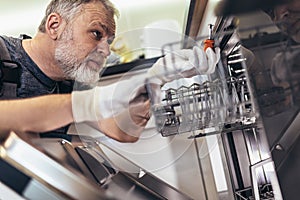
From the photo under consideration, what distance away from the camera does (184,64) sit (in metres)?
0.98

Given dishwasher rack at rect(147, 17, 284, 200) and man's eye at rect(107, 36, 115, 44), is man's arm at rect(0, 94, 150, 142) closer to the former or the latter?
dishwasher rack at rect(147, 17, 284, 200)

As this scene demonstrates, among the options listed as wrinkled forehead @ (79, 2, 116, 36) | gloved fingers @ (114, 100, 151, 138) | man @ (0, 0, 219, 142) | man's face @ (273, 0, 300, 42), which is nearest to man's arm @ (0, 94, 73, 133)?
man @ (0, 0, 219, 142)

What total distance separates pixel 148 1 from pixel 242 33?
1.19 m

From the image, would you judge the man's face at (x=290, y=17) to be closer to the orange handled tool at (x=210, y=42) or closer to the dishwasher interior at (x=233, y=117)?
the dishwasher interior at (x=233, y=117)

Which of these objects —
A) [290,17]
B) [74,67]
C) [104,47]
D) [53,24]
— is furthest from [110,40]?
[290,17]

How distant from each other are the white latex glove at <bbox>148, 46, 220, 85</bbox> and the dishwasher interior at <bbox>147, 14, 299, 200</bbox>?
0.02 m

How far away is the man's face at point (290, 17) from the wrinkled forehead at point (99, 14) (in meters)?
0.78

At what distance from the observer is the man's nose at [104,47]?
3.61 feet

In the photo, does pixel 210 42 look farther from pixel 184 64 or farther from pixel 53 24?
pixel 53 24

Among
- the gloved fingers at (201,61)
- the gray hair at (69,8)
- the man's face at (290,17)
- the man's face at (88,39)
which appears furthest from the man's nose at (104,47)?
the man's face at (290,17)

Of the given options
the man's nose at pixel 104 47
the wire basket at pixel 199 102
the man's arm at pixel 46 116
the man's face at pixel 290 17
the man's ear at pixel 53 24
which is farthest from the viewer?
the man's ear at pixel 53 24

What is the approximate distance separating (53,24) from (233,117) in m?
0.77

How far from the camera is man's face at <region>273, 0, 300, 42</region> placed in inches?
18.2

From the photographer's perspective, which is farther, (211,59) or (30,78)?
(30,78)
